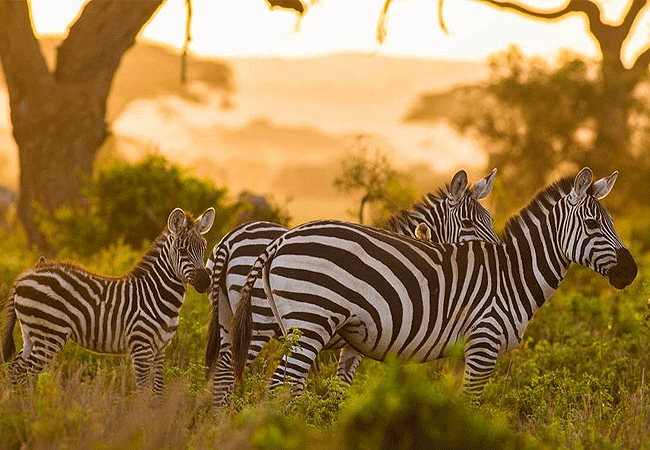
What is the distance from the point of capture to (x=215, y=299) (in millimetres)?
7719

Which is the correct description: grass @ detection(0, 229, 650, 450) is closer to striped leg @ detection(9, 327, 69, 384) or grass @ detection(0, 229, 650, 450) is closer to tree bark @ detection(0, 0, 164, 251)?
striped leg @ detection(9, 327, 69, 384)

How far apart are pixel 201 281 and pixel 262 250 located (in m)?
0.52

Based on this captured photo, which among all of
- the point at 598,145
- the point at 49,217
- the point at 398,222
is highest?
the point at 598,145

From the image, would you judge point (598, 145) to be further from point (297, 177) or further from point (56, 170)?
point (297, 177)

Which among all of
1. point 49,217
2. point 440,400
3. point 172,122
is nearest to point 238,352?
point 440,400

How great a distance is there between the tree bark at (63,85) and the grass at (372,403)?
351 cm

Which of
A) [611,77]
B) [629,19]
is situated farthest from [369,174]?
[629,19]

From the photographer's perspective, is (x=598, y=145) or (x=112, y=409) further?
(x=598, y=145)

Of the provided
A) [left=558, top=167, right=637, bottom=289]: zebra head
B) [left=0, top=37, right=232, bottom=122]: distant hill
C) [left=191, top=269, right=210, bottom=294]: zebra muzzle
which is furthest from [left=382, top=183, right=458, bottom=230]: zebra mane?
[left=0, top=37, right=232, bottom=122]: distant hill

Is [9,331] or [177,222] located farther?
[177,222]

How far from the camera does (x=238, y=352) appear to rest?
6.78 metres

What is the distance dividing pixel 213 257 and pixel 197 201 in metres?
6.19

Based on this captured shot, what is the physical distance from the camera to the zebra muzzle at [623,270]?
284 inches

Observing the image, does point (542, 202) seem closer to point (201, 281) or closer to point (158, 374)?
point (201, 281)
